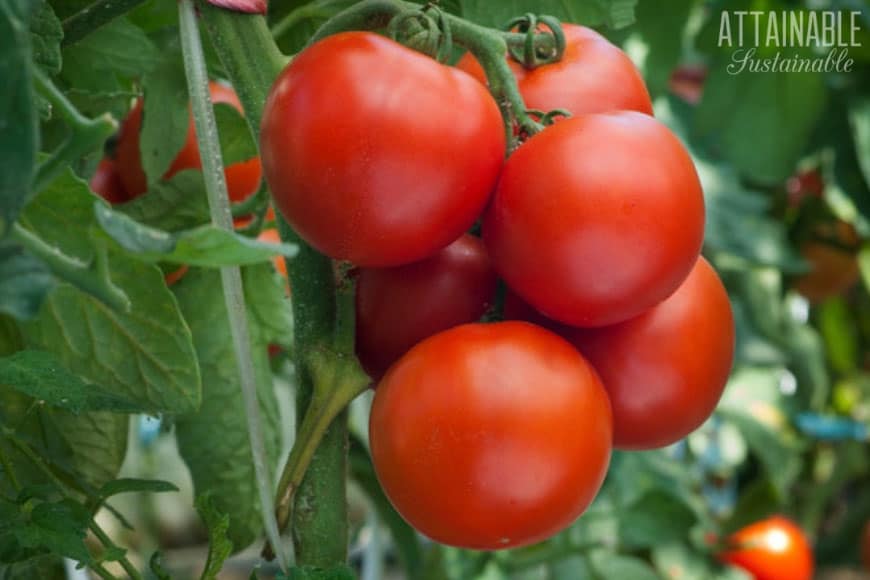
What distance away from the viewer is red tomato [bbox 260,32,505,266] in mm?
511

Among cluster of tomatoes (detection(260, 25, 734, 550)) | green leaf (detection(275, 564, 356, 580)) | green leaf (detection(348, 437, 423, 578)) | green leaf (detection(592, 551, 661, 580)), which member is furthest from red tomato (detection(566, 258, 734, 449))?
green leaf (detection(592, 551, 661, 580))

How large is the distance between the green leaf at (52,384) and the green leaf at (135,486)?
0.16ft

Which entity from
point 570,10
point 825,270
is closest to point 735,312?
point 825,270

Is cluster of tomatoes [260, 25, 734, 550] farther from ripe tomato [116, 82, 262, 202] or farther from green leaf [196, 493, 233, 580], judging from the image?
ripe tomato [116, 82, 262, 202]

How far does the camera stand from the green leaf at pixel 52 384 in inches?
21.0

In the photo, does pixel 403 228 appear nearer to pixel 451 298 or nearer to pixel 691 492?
pixel 451 298

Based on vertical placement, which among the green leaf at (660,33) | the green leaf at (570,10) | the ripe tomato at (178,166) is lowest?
the green leaf at (660,33)

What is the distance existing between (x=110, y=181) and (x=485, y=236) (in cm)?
39

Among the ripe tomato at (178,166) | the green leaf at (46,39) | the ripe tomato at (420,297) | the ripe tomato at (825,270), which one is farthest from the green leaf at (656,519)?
the green leaf at (46,39)

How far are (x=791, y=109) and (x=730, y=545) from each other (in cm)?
63

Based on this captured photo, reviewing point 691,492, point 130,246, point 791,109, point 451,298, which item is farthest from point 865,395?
point 130,246

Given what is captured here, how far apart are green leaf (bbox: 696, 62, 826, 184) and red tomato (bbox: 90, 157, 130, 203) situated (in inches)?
31.3

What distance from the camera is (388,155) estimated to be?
0.51 m

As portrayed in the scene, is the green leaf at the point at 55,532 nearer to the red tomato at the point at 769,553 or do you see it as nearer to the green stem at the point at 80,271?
the green stem at the point at 80,271
